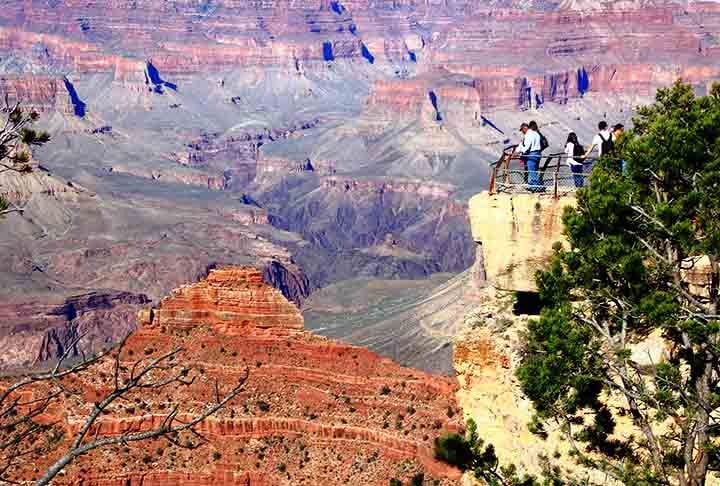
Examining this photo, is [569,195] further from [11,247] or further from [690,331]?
[11,247]

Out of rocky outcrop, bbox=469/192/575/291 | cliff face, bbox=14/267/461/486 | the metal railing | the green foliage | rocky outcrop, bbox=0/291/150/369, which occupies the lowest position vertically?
rocky outcrop, bbox=0/291/150/369

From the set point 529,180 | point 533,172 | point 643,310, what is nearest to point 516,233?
point 533,172

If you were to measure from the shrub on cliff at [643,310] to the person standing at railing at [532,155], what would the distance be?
10.4 feet

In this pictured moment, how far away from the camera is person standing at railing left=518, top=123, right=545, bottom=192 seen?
20672 mm

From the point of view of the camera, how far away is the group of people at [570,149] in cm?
2044

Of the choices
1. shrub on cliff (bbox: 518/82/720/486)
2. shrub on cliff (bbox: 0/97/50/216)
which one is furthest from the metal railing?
shrub on cliff (bbox: 0/97/50/216)

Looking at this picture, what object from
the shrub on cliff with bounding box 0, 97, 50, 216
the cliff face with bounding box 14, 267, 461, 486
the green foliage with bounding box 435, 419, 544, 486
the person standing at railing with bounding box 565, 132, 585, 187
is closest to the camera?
the shrub on cliff with bounding box 0, 97, 50, 216

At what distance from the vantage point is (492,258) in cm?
2058

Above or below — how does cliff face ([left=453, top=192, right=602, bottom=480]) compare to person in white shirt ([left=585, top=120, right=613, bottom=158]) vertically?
below

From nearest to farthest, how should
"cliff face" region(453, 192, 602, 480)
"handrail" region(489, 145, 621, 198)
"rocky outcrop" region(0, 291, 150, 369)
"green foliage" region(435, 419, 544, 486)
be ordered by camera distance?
"green foliage" region(435, 419, 544, 486) < "cliff face" region(453, 192, 602, 480) < "handrail" region(489, 145, 621, 198) < "rocky outcrop" region(0, 291, 150, 369)

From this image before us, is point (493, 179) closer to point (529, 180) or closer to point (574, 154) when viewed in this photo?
point (529, 180)

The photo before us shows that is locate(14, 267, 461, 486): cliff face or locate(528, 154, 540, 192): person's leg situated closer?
locate(528, 154, 540, 192): person's leg

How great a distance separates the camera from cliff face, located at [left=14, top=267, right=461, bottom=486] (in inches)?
1198

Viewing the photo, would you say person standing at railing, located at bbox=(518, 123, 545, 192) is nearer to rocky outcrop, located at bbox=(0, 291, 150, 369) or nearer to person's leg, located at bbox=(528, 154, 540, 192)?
person's leg, located at bbox=(528, 154, 540, 192)
